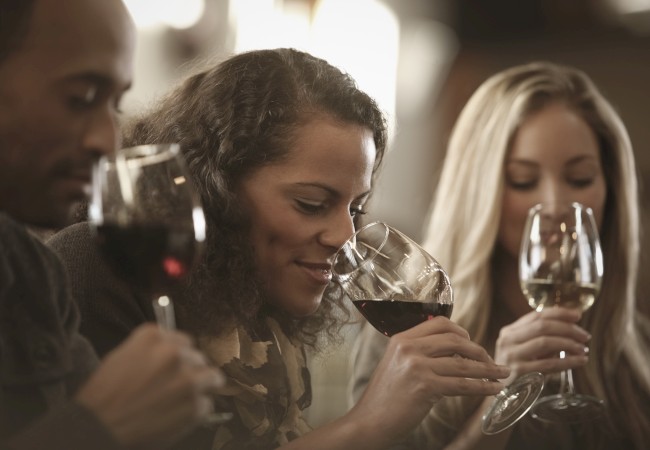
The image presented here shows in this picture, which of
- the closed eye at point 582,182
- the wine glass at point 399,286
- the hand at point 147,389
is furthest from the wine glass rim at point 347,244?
the closed eye at point 582,182

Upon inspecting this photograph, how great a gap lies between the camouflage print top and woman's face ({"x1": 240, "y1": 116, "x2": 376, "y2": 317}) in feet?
0.28

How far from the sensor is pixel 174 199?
28.0 inches

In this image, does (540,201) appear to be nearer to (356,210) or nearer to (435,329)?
(356,210)

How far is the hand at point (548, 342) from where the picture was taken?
4.57 ft

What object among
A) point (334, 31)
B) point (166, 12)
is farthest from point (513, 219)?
point (166, 12)

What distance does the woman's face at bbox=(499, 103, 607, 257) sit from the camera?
72.3 inches

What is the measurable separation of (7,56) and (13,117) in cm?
5

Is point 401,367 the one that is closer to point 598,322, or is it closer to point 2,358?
point 2,358

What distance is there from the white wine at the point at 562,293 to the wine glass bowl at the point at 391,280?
381 millimetres

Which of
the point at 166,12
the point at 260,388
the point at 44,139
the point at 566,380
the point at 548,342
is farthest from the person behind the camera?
the point at 166,12

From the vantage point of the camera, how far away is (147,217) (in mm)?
696

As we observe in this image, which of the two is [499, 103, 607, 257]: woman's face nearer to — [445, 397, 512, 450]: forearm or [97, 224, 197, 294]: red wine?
[445, 397, 512, 450]: forearm

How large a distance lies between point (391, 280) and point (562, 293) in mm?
454

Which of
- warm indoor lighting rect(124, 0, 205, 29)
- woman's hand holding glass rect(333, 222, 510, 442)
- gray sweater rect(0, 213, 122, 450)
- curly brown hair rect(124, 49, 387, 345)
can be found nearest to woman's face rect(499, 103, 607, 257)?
curly brown hair rect(124, 49, 387, 345)
